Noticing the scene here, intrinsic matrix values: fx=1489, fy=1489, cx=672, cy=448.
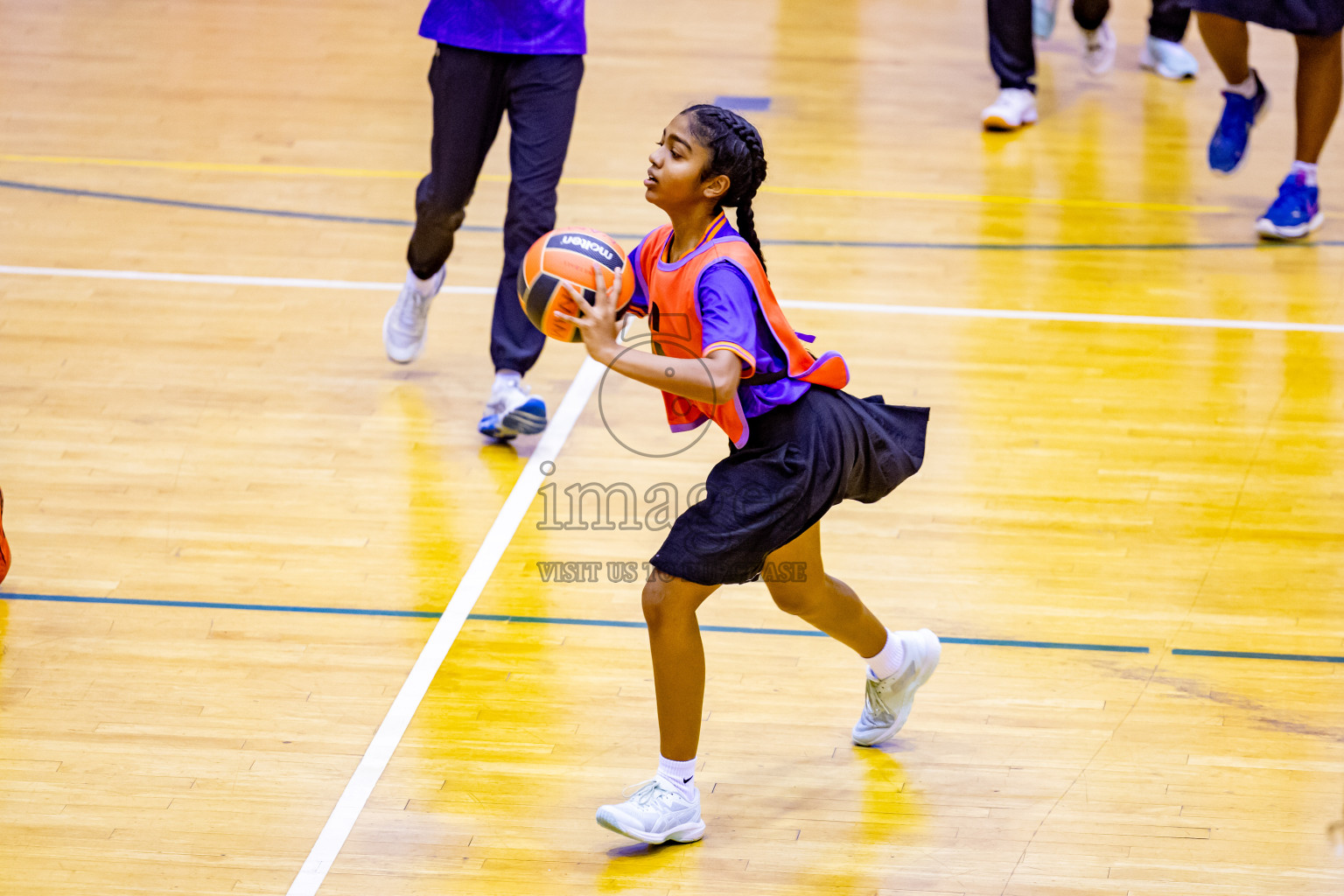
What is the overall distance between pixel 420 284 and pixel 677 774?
2453 millimetres

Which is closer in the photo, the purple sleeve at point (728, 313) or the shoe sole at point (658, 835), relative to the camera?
the purple sleeve at point (728, 313)

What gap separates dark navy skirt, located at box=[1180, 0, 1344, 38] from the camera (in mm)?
5945

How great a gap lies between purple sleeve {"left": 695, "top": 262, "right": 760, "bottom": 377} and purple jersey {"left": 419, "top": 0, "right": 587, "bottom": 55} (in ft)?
6.58

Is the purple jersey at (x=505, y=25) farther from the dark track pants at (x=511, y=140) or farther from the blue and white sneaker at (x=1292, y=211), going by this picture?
the blue and white sneaker at (x=1292, y=211)

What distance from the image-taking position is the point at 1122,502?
444cm

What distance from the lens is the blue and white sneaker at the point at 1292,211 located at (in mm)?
6246

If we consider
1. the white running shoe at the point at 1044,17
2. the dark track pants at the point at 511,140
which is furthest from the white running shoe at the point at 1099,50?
the dark track pants at the point at 511,140

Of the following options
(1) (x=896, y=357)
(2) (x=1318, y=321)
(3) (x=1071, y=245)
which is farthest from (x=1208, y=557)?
(3) (x=1071, y=245)

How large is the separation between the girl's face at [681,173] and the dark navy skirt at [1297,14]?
154 inches

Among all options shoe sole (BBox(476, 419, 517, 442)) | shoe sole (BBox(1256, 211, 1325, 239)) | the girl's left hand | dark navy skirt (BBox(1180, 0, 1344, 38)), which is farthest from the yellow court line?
the girl's left hand

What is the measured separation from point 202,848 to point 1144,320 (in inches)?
156

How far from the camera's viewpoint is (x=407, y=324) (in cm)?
508

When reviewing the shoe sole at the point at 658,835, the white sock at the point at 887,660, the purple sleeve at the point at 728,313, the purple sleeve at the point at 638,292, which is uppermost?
the purple sleeve at the point at 728,313

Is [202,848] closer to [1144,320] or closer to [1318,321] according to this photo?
[1144,320]
